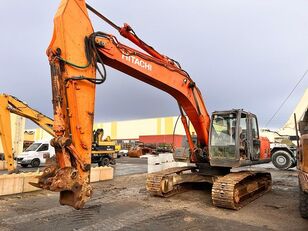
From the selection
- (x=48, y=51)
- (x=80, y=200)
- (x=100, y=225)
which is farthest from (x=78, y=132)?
(x=100, y=225)

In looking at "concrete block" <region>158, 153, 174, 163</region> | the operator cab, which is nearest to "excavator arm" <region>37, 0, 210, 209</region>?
the operator cab

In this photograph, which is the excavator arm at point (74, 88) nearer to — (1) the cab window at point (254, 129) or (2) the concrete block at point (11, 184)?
(1) the cab window at point (254, 129)

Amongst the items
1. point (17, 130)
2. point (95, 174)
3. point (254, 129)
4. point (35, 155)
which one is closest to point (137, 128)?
point (17, 130)

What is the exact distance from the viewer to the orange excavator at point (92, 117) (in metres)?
4.67

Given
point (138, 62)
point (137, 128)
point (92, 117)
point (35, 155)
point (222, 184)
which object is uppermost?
point (137, 128)

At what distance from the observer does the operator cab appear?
8703mm

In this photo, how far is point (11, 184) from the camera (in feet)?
32.7

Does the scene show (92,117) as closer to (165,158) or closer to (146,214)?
(146,214)

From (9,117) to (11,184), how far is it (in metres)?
5.73

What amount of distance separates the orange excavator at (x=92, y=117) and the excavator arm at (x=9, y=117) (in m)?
8.14

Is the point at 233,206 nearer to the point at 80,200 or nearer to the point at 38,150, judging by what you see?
the point at 80,200

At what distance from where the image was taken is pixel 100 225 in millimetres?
6316

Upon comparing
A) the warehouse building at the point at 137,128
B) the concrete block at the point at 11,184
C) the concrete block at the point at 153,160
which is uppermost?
the warehouse building at the point at 137,128

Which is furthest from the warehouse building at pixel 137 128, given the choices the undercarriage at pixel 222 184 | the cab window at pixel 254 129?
the cab window at pixel 254 129
